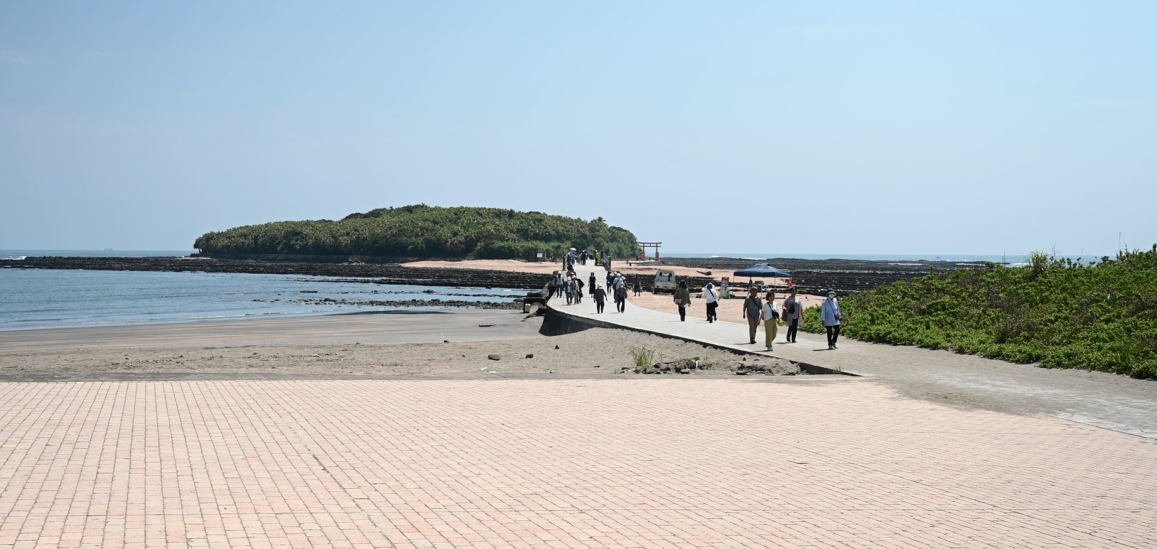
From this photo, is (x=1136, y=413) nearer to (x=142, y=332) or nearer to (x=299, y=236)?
(x=142, y=332)

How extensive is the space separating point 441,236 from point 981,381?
12163 cm

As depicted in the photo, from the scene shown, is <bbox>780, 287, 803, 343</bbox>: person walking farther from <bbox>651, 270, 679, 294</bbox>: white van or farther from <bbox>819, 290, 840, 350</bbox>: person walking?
<bbox>651, 270, 679, 294</bbox>: white van

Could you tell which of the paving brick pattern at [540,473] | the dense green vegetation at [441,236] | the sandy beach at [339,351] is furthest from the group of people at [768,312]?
the dense green vegetation at [441,236]

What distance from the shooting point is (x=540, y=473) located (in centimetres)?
782

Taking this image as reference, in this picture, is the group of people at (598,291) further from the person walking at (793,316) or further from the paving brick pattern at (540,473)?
the paving brick pattern at (540,473)

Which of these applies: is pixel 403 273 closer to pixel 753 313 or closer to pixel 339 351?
pixel 339 351

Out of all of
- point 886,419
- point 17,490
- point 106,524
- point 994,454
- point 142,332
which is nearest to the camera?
point 106,524

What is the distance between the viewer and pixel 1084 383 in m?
14.8

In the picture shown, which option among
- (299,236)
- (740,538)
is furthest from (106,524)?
(299,236)

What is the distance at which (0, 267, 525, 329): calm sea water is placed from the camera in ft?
139

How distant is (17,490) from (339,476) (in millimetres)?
2221

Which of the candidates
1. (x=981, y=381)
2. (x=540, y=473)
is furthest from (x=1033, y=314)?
(x=540, y=473)

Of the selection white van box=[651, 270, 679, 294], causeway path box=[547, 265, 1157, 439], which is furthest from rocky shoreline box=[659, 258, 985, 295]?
white van box=[651, 270, 679, 294]

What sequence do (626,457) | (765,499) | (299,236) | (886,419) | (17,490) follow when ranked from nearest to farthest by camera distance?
(17,490), (765,499), (626,457), (886,419), (299,236)
